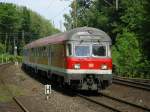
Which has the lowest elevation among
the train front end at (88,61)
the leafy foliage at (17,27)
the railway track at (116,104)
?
the railway track at (116,104)

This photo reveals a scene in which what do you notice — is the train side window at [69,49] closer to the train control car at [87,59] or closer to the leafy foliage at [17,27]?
the train control car at [87,59]

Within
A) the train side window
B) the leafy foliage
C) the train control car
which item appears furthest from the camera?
the leafy foliage

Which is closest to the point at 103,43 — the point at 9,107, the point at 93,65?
the point at 93,65

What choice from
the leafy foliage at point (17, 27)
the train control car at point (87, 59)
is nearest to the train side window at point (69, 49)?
the train control car at point (87, 59)

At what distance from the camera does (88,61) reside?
21.1m

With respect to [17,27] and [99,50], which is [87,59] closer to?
[99,50]

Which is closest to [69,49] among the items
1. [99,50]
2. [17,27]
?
[99,50]

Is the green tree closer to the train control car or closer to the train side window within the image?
the train control car

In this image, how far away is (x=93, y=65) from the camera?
21094 mm

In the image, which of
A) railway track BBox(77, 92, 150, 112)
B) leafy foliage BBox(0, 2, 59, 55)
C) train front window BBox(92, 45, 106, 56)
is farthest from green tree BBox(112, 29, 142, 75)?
leafy foliage BBox(0, 2, 59, 55)

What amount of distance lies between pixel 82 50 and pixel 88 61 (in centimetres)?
60

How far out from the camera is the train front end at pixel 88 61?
826 inches

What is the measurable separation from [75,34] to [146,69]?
54.4 feet

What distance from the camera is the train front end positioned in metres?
21.0
